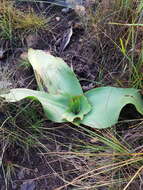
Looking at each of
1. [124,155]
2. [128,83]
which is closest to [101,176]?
[124,155]

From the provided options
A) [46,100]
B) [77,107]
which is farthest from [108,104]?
[46,100]

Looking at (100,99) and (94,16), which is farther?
(94,16)

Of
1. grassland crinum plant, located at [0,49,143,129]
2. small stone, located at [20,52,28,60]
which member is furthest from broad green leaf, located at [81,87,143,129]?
small stone, located at [20,52,28,60]

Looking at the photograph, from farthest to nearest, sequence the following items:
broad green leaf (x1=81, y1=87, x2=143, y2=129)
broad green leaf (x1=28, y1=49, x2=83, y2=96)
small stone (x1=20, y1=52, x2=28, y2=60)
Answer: small stone (x1=20, y1=52, x2=28, y2=60) < broad green leaf (x1=28, y1=49, x2=83, y2=96) < broad green leaf (x1=81, y1=87, x2=143, y2=129)

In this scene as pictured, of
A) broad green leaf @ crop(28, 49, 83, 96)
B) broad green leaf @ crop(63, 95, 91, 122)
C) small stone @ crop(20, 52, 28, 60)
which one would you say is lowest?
broad green leaf @ crop(63, 95, 91, 122)

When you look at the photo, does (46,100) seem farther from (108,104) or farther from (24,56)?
(24,56)

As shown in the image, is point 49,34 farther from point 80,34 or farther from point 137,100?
point 137,100

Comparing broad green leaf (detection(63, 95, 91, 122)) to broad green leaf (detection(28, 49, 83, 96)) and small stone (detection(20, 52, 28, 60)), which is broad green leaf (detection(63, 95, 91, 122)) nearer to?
broad green leaf (detection(28, 49, 83, 96))
